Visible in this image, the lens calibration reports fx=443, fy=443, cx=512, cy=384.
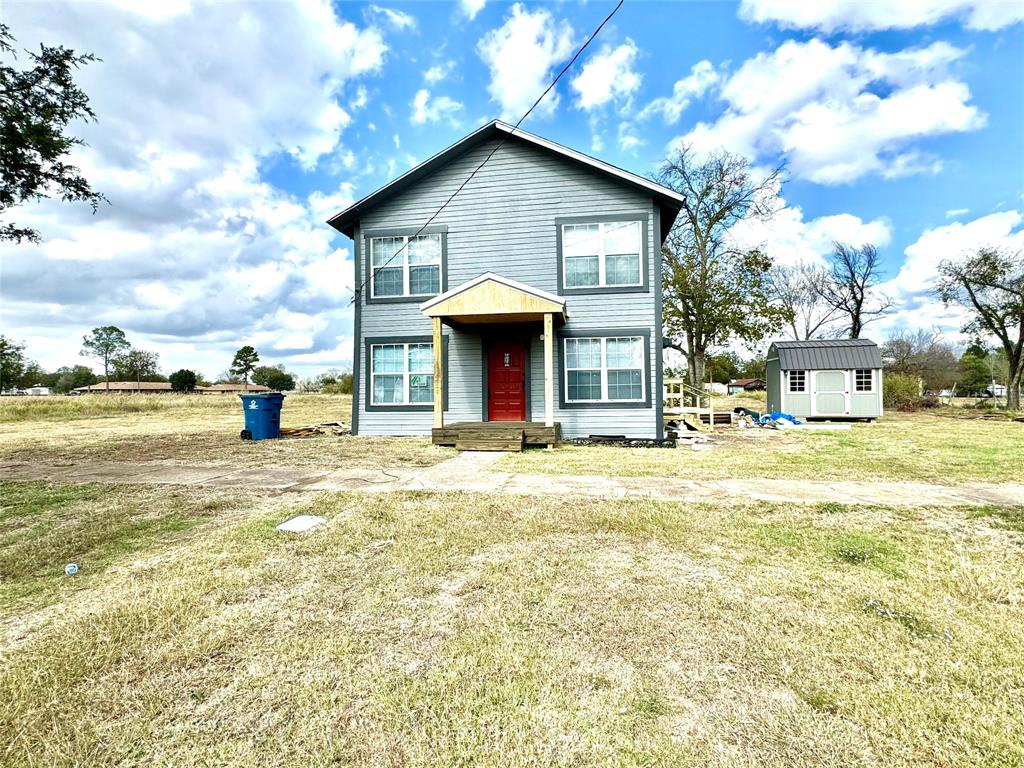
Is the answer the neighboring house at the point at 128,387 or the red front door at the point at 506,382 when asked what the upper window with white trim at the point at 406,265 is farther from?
→ the neighboring house at the point at 128,387

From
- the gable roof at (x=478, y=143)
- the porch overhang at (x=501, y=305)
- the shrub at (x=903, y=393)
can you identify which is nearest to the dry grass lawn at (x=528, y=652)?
the porch overhang at (x=501, y=305)

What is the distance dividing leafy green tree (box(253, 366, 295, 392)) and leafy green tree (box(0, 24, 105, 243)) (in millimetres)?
73108

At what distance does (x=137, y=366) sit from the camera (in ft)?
251

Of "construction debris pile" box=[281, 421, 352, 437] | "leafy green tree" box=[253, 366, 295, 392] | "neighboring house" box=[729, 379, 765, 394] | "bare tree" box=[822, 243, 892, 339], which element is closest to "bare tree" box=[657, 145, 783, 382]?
"bare tree" box=[822, 243, 892, 339]

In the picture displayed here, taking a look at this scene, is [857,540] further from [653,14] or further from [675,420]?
[675,420]

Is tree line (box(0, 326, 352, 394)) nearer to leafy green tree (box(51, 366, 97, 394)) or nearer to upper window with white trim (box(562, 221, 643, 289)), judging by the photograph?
leafy green tree (box(51, 366, 97, 394))

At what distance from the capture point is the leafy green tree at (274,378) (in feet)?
259

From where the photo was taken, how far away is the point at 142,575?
3.12 m

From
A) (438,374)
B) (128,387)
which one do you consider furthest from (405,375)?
(128,387)

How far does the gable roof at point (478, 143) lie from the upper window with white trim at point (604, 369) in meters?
3.33

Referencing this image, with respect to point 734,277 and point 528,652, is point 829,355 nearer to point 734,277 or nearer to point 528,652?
point 734,277

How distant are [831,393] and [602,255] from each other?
1274 cm

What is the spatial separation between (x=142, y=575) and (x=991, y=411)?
97.1 ft

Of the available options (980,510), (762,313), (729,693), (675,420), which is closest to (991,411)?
(762,313)
